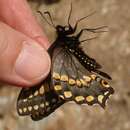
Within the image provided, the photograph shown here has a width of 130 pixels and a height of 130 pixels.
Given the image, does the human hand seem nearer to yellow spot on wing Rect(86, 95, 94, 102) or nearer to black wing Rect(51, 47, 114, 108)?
black wing Rect(51, 47, 114, 108)

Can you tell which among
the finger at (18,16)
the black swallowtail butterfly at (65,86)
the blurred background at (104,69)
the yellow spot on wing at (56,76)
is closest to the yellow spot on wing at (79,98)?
the black swallowtail butterfly at (65,86)

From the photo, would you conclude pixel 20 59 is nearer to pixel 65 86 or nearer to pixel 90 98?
pixel 65 86

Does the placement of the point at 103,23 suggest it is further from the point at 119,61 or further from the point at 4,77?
the point at 4,77

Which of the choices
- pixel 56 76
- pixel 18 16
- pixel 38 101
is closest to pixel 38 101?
pixel 38 101

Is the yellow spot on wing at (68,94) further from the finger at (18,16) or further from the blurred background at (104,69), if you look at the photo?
the blurred background at (104,69)

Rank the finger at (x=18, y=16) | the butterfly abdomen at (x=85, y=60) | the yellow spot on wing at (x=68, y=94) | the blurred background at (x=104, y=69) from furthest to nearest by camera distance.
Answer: the blurred background at (x=104, y=69) < the finger at (x=18, y=16) < the butterfly abdomen at (x=85, y=60) < the yellow spot on wing at (x=68, y=94)

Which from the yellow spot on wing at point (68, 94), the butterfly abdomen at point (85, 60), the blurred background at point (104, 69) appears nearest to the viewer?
the yellow spot on wing at point (68, 94)
